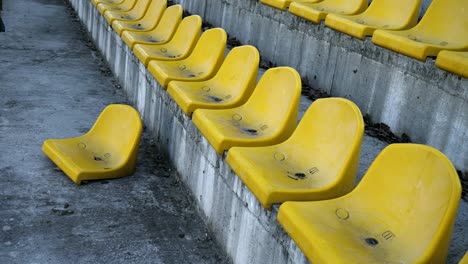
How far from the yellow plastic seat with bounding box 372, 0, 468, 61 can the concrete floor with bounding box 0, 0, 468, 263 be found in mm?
436

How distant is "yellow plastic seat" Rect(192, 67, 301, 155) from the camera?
237 cm

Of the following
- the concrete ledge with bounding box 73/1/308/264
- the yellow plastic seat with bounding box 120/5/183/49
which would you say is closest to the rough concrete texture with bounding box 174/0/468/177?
the yellow plastic seat with bounding box 120/5/183/49

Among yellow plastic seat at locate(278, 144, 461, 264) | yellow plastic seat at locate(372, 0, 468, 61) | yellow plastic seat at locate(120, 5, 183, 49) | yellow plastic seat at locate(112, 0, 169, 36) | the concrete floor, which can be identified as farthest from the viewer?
yellow plastic seat at locate(112, 0, 169, 36)

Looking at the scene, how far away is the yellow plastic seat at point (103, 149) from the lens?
292 centimetres

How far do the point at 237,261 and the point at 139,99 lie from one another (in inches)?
78.7

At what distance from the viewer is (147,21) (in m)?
4.94

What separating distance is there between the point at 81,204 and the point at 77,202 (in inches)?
1.0

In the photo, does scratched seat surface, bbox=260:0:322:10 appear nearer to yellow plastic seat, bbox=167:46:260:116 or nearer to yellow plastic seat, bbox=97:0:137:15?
yellow plastic seat, bbox=167:46:260:116

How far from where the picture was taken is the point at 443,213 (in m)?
1.44

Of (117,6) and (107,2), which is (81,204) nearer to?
(117,6)

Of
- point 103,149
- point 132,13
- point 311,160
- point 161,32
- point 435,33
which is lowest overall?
point 103,149

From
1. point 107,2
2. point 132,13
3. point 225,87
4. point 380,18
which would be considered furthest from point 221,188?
point 107,2

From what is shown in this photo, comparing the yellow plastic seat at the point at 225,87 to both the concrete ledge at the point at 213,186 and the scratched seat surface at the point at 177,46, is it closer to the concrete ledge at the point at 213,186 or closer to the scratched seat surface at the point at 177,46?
the concrete ledge at the point at 213,186

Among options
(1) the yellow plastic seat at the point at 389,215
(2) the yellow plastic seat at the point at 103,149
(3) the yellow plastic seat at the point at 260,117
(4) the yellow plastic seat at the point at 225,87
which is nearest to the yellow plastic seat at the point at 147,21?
(2) the yellow plastic seat at the point at 103,149
